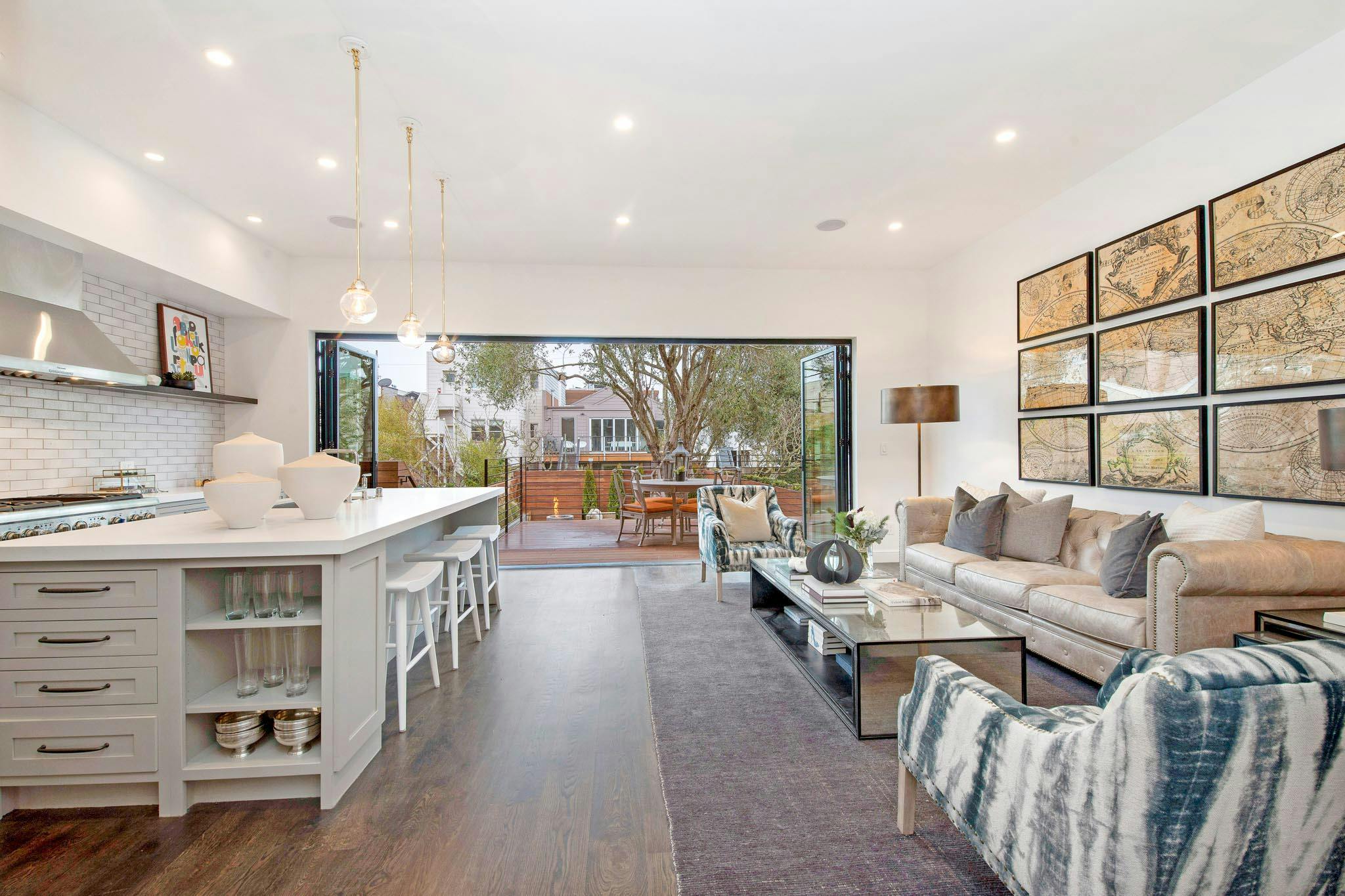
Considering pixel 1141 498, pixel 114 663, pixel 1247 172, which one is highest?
pixel 1247 172

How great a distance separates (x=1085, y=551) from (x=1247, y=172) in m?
2.04

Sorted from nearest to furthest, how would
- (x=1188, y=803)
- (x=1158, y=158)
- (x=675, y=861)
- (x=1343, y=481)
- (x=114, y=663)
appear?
(x=1188, y=803)
(x=675, y=861)
(x=114, y=663)
(x=1343, y=481)
(x=1158, y=158)

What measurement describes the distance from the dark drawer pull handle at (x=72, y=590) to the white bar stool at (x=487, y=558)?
208 centimetres

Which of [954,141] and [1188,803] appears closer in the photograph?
[1188,803]

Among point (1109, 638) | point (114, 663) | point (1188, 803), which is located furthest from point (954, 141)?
point (114, 663)

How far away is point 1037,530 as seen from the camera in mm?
3793

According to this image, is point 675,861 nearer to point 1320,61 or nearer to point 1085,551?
point 1085,551

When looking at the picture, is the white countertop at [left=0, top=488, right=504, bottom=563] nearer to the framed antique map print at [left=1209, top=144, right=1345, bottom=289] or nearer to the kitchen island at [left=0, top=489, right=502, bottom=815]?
the kitchen island at [left=0, top=489, right=502, bottom=815]

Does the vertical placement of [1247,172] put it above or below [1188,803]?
above

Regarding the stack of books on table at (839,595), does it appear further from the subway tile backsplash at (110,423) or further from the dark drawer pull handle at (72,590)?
the subway tile backsplash at (110,423)

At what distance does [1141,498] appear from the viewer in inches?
144

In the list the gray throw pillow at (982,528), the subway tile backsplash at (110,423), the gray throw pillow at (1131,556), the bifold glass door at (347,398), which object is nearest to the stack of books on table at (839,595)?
the gray throw pillow at (1131,556)

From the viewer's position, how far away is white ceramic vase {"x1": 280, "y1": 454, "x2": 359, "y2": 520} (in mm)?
2445

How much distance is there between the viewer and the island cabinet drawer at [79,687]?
190cm
